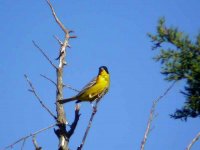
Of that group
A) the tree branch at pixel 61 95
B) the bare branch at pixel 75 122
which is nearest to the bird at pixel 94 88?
the tree branch at pixel 61 95

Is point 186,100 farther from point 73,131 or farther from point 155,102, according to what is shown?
point 155,102

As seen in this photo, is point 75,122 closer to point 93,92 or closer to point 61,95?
point 61,95

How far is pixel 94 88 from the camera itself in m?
8.20

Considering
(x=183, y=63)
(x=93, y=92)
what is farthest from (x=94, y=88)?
(x=183, y=63)

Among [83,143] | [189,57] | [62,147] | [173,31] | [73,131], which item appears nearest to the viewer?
[83,143]

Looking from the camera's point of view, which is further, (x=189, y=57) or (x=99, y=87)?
A: (x=99, y=87)

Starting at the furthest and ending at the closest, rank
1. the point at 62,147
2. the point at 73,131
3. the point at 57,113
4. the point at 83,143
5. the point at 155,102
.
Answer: the point at 57,113 < the point at 73,131 < the point at 62,147 < the point at 155,102 < the point at 83,143

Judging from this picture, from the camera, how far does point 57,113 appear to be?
479 centimetres

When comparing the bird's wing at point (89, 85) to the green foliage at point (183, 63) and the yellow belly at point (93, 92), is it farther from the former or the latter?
the green foliage at point (183, 63)

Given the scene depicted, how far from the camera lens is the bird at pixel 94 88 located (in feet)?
26.2

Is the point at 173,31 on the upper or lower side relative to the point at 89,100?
lower

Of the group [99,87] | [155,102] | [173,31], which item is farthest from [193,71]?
[99,87]

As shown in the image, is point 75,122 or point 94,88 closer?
point 75,122

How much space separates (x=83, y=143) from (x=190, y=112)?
2.36 metres
